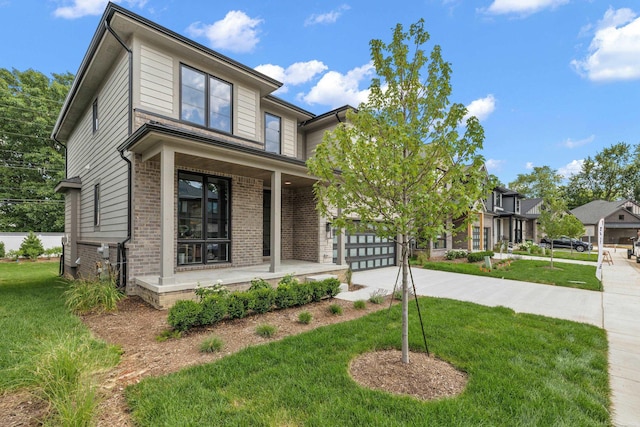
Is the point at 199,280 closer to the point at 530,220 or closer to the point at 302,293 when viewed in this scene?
the point at 302,293

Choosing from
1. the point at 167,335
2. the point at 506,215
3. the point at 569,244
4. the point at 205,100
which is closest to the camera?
the point at 167,335

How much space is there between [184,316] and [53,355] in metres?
1.80

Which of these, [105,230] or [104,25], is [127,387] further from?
[104,25]

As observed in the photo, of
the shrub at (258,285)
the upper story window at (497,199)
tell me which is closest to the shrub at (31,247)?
the shrub at (258,285)

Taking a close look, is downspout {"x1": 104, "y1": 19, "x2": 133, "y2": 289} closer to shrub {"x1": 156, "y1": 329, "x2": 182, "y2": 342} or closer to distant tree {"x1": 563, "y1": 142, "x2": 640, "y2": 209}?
shrub {"x1": 156, "y1": 329, "x2": 182, "y2": 342}

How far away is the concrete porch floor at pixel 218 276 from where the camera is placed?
611 centimetres

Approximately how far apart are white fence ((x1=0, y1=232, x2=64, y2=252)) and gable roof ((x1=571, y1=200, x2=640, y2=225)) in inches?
2223

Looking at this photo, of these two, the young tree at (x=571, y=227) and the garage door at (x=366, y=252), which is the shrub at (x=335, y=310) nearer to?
the garage door at (x=366, y=252)

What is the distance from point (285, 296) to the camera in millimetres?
6207

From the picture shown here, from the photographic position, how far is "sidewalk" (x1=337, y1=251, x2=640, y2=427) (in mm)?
3258

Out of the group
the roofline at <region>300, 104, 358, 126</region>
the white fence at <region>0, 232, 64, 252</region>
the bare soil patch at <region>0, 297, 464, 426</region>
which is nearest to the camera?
the bare soil patch at <region>0, 297, 464, 426</region>

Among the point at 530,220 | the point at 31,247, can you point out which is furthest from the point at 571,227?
the point at 31,247

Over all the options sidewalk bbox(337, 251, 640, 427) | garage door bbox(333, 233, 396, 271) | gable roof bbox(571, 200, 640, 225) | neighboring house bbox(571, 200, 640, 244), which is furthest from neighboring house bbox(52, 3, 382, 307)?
gable roof bbox(571, 200, 640, 225)

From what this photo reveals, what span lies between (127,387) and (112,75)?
8878mm
